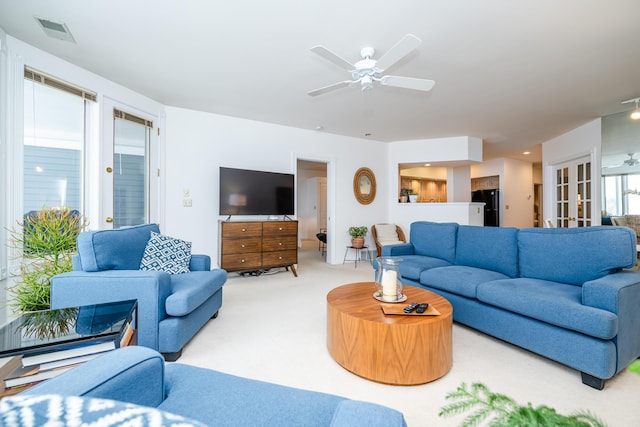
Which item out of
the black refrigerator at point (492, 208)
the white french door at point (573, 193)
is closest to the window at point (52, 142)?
the white french door at point (573, 193)

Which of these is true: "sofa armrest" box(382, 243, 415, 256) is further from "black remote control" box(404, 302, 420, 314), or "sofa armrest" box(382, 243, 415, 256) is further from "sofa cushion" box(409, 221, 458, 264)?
"black remote control" box(404, 302, 420, 314)

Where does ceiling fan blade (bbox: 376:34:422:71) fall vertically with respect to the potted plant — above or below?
above

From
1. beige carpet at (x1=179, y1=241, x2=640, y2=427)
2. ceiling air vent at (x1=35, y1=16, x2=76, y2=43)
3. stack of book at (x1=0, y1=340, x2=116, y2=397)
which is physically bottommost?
beige carpet at (x1=179, y1=241, x2=640, y2=427)

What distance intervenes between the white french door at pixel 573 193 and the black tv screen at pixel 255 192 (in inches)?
204

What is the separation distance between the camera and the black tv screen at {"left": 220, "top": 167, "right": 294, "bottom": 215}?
14.1ft

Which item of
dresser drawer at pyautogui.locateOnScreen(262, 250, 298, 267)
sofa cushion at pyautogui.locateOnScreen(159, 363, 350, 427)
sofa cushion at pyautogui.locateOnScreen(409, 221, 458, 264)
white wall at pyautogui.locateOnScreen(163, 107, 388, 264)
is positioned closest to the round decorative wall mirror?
white wall at pyautogui.locateOnScreen(163, 107, 388, 264)

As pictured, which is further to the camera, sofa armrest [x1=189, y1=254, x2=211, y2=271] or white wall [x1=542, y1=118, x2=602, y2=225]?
white wall [x1=542, y1=118, x2=602, y2=225]

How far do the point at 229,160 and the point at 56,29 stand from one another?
2425 mm

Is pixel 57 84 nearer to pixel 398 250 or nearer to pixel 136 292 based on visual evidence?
pixel 136 292

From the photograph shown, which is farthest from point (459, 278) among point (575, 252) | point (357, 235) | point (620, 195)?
point (620, 195)

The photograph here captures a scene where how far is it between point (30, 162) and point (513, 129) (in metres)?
6.86

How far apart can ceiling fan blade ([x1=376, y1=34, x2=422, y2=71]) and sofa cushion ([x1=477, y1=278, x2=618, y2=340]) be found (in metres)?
1.91

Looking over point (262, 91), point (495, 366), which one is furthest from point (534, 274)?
point (262, 91)

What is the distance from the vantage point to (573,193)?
5434mm
